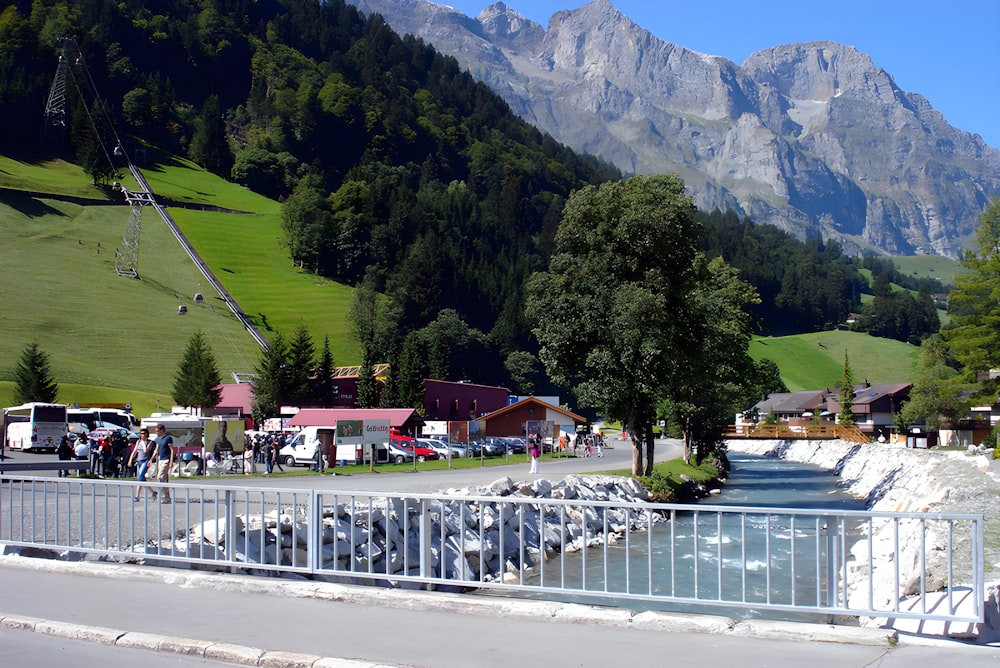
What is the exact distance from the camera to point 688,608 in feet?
50.3

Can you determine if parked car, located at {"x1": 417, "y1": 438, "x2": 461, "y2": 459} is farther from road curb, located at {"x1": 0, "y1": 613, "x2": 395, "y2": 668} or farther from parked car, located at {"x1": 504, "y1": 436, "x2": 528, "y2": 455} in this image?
road curb, located at {"x1": 0, "y1": 613, "x2": 395, "y2": 668}

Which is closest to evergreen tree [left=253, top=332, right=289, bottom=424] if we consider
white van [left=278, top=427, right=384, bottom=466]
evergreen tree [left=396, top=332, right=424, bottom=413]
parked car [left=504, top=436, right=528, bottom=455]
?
evergreen tree [left=396, top=332, right=424, bottom=413]

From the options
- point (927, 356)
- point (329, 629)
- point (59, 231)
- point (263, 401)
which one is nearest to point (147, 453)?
point (329, 629)

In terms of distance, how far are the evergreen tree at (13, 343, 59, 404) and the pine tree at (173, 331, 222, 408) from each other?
9.92 metres

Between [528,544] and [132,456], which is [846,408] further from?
[132,456]

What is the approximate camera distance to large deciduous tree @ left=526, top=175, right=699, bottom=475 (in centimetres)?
3419

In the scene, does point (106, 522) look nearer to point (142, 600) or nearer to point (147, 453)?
point (142, 600)

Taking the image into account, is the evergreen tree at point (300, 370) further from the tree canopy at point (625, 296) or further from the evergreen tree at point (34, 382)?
the tree canopy at point (625, 296)

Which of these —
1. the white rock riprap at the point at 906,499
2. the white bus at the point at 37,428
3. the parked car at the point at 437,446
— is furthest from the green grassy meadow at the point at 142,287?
the white rock riprap at the point at 906,499

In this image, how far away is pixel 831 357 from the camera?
172 metres

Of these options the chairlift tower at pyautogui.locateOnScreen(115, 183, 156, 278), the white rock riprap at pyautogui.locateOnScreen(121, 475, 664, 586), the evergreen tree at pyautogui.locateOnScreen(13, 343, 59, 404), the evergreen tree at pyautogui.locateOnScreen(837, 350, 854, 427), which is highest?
the chairlift tower at pyautogui.locateOnScreen(115, 183, 156, 278)

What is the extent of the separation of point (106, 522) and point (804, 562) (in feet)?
30.2

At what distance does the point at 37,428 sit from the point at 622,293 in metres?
29.4

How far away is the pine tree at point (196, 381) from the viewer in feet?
234
